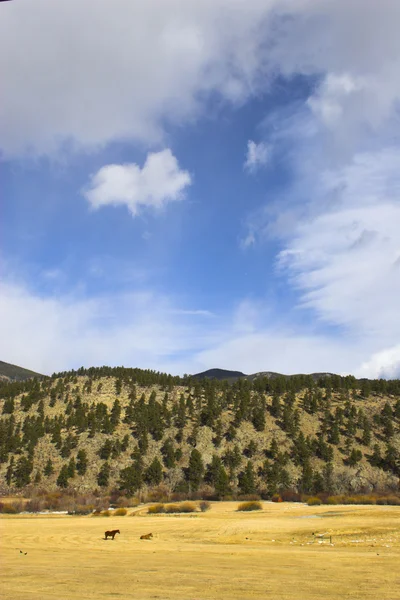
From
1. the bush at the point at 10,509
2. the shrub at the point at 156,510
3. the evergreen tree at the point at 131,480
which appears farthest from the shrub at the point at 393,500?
the bush at the point at 10,509

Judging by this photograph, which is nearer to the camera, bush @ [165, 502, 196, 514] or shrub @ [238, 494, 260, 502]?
bush @ [165, 502, 196, 514]

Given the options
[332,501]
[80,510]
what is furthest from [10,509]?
[332,501]

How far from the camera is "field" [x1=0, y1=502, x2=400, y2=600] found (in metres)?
11.1

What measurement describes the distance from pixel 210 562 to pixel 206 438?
6553cm

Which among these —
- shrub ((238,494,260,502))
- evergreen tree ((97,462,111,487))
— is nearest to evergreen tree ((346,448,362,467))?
shrub ((238,494,260,502))

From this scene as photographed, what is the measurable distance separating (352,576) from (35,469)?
7074 cm

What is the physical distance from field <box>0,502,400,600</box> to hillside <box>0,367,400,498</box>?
111 feet

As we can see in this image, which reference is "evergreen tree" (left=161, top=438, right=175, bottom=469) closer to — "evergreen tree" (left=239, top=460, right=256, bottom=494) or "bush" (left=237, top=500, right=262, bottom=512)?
"evergreen tree" (left=239, top=460, right=256, bottom=494)

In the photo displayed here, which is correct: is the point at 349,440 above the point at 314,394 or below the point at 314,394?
below

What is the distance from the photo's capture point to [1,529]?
104 ft

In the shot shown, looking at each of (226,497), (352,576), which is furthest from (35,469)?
(352,576)

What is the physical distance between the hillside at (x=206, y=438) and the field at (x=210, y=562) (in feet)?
111

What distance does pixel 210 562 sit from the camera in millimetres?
16234

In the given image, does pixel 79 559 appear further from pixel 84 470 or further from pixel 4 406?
pixel 4 406
